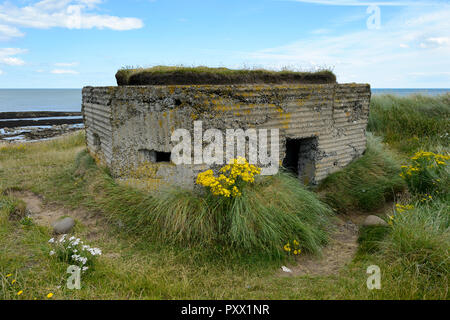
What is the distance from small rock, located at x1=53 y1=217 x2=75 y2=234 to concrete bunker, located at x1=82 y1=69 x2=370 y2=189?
1.00 metres

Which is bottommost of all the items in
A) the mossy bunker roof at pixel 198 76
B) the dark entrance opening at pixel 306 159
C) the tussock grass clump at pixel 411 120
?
the dark entrance opening at pixel 306 159

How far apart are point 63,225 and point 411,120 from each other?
1134 centimetres

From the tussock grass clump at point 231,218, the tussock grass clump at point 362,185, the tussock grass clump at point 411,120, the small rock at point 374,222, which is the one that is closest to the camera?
the tussock grass clump at point 231,218

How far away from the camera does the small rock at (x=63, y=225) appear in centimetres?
505

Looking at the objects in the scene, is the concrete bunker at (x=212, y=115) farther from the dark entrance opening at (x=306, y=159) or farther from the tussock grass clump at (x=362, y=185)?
the tussock grass clump at (x=362, y=185)

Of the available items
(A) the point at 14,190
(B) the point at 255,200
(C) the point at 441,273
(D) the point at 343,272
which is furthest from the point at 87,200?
(C) the point at 441,273

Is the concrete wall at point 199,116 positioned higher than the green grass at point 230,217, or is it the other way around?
the concrete wall at point 199,116

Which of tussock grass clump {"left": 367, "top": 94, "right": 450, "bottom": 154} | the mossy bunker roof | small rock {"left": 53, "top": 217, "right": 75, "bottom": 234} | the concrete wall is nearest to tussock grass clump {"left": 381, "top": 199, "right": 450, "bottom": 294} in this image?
the concrete wall

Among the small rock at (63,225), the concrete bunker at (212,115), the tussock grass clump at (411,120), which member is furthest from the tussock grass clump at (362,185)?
the small rock at (63,225)

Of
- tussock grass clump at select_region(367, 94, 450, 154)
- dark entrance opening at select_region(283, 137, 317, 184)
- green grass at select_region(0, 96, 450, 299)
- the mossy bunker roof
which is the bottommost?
green grass at select_region(0, 96, 450, 299)

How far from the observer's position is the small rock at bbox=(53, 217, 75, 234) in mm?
5055

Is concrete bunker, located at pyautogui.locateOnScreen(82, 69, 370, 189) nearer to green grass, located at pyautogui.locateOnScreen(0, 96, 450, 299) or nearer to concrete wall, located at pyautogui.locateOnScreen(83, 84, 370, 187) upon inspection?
concrete wall, located at pyautogui.locateOnScreen(83, 84, 370, 187)

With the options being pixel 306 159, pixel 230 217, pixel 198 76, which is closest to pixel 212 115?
pixel 198 76
